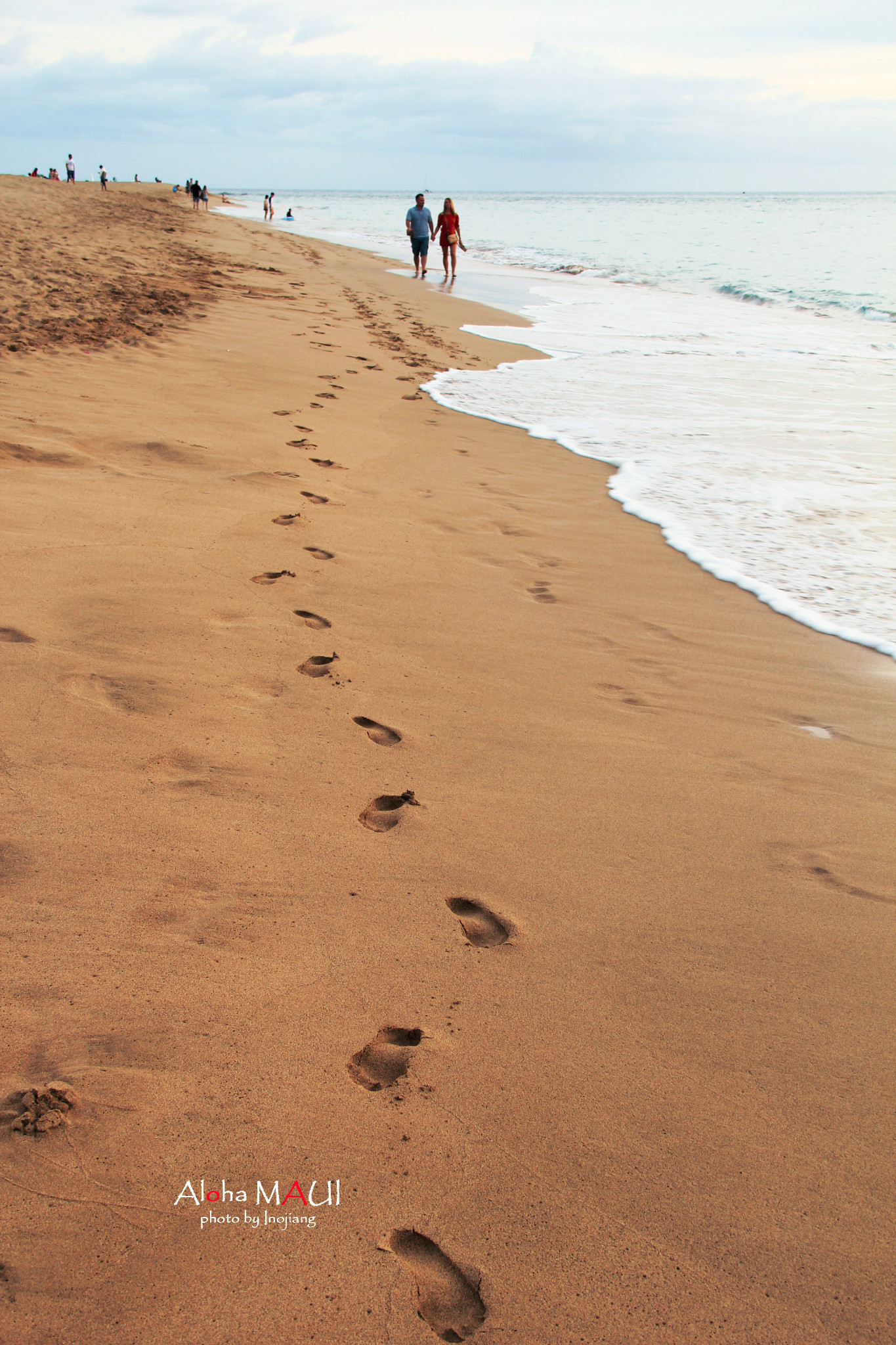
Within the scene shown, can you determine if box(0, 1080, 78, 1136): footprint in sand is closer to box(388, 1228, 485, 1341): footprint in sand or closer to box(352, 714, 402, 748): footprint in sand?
box(388, 1228, 485, 1341): footprint in sand

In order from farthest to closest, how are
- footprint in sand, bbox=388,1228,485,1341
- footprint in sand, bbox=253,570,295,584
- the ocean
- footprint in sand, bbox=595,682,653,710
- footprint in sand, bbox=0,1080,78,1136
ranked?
the ocean < footprint in sand, bbox=253,570,295,584 < footprint in sand, bbox=595,682,653,710 < footprint in sand, bbox=0,1080,78,1136 < footprint in sand, bbox=388,1228,485,1341

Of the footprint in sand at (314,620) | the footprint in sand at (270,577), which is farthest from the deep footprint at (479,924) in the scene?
the footprint in sand at (270,577)

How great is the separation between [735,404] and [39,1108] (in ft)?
23.3

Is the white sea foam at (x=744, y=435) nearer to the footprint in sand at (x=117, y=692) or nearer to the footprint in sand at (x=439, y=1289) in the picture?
the footprint in sand at (x=117, y=692)

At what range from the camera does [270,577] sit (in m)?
2.84

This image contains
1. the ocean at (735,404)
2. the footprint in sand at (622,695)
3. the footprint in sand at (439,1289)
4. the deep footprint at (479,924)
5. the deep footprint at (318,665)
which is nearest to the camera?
the footprint in sand at (439,1289)

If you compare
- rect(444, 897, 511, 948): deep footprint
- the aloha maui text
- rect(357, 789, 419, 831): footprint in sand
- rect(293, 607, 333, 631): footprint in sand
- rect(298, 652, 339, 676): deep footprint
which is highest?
rect(293, 607, 333, 631): footprint in sand

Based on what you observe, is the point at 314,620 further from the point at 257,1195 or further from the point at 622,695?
the point at 257,1195

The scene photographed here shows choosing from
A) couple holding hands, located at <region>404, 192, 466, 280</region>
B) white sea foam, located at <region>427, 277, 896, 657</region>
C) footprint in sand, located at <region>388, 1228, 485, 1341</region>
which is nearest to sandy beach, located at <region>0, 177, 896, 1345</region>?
footprint in sand, located at <region>388, 1228, 485, 1341</region>

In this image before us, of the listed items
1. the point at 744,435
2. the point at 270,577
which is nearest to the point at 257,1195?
the point at 270,577

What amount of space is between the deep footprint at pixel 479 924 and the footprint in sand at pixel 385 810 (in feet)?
0.82

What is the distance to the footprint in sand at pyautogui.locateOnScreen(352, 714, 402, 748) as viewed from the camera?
2100mm

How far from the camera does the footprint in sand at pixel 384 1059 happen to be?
128 centimetres

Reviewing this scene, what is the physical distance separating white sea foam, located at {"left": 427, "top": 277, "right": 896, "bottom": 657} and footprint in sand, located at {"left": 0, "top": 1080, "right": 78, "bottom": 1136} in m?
2.84
